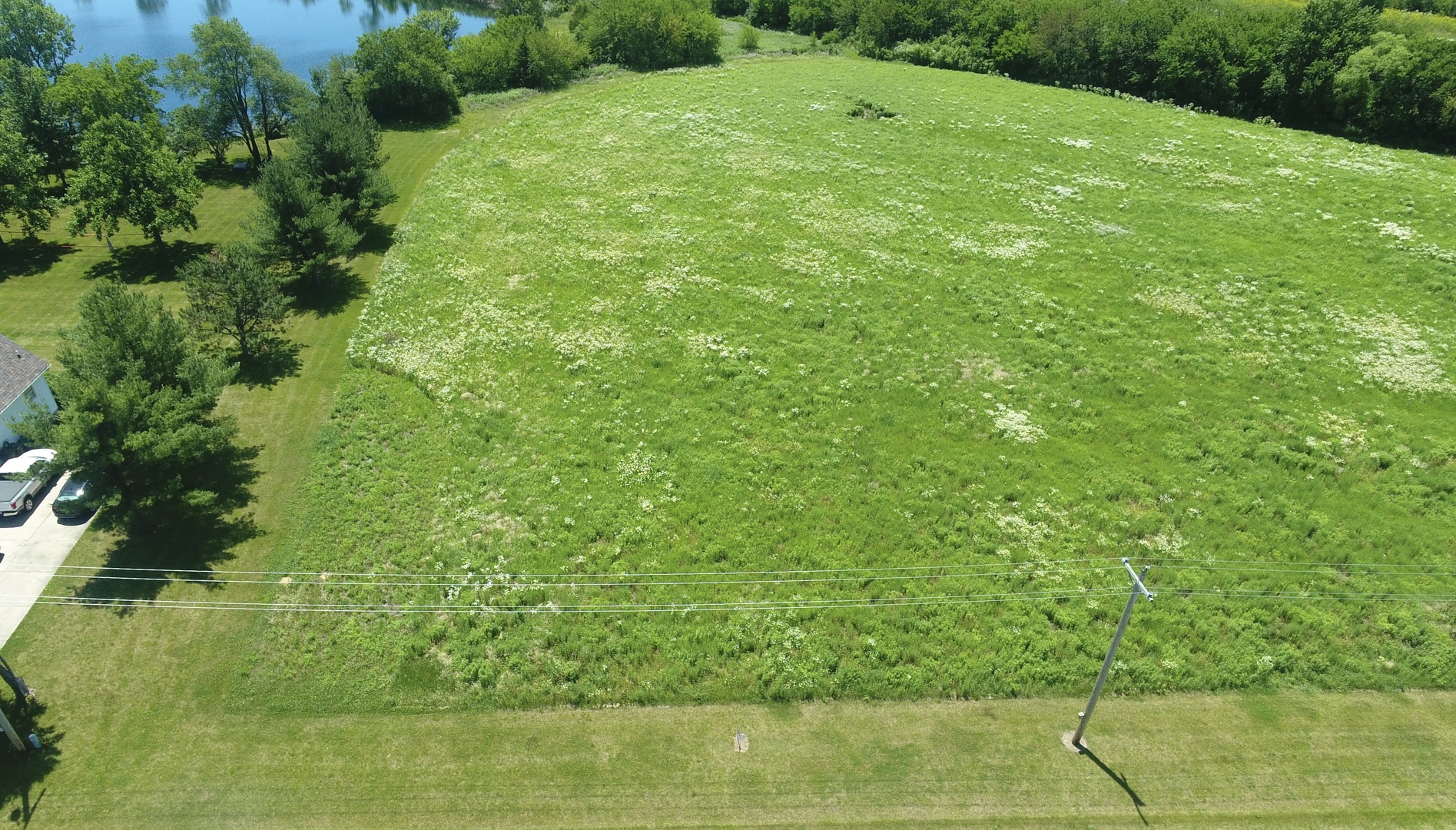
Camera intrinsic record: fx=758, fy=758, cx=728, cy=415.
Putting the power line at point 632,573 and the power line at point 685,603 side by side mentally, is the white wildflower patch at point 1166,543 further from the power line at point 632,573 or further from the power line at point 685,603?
the power line at point 632,573

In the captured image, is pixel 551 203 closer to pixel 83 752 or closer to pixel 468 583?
pixel 468 583

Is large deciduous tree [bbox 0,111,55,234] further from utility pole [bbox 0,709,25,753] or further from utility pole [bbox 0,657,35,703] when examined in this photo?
utility pole [bbox 0,709,25,753]

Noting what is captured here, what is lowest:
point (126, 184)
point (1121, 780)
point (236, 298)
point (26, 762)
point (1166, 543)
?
point (26, 762)

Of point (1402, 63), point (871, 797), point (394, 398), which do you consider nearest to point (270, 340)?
point (394, 398)

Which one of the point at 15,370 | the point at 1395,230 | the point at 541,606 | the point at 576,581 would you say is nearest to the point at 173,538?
the point at 15,370

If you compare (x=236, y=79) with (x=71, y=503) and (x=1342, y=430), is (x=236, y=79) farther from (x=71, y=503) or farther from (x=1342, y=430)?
(x=1342, y=430)

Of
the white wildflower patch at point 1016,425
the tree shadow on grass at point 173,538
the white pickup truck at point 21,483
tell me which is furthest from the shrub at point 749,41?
the white pickup truck at point 21,483

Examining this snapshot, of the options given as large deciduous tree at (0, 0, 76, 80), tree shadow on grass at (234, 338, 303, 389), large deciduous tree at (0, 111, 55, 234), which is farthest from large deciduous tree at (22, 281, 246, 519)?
large deciduous tree at (0, 0, 76, 80)
